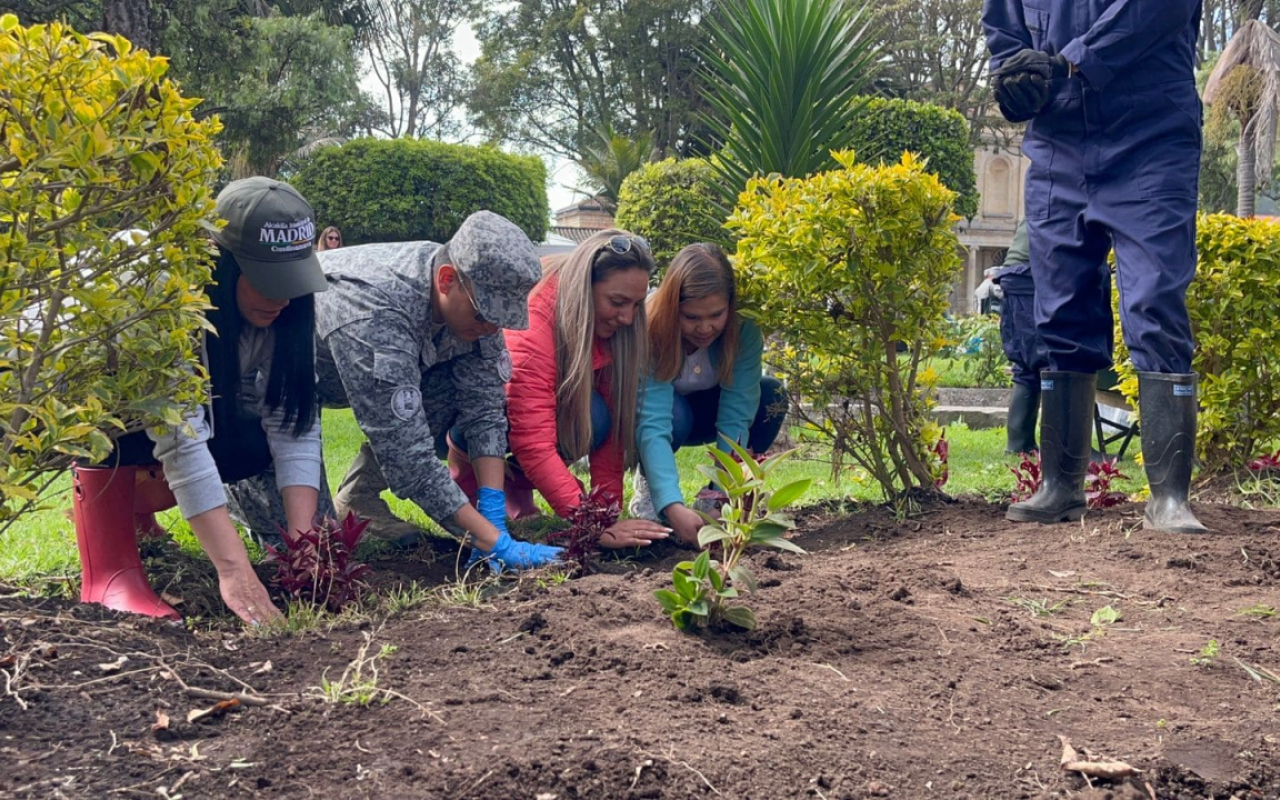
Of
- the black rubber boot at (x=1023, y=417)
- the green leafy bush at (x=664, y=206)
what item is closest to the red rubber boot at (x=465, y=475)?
the black rubber boot at (x=1023, y=417)

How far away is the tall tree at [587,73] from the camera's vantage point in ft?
97.1

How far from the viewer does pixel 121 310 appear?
2.19 meters

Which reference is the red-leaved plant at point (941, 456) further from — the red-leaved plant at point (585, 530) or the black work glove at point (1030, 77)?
the red-leaved plant at point (585, 530)

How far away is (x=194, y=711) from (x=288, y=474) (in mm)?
1349

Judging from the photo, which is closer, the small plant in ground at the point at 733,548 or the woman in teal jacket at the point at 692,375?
the small plant in ground at the point at 733,548

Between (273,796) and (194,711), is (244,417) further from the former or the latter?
(273,796)

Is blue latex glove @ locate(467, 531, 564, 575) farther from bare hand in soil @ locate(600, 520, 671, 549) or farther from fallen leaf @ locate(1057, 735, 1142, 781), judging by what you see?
fallen leaf @ locate(1057, 735, 1142, 781)

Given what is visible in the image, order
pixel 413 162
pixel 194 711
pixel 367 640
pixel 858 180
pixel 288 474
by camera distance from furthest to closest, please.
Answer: pixel 413 162 < pixel 858 180 < pixel 288 474 < pixel 367 640 < pixel 194 711

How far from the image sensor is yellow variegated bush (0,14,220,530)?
1.93 m

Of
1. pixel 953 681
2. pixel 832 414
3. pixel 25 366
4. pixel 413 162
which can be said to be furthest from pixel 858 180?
pixel 413 162

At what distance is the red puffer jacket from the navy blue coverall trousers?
5.24 feet

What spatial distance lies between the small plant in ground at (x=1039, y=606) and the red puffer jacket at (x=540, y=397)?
4.67ft

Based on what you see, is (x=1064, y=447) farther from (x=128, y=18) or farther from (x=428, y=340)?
(x=128, y=18)

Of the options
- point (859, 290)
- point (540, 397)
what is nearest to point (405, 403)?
point (540, 397)
